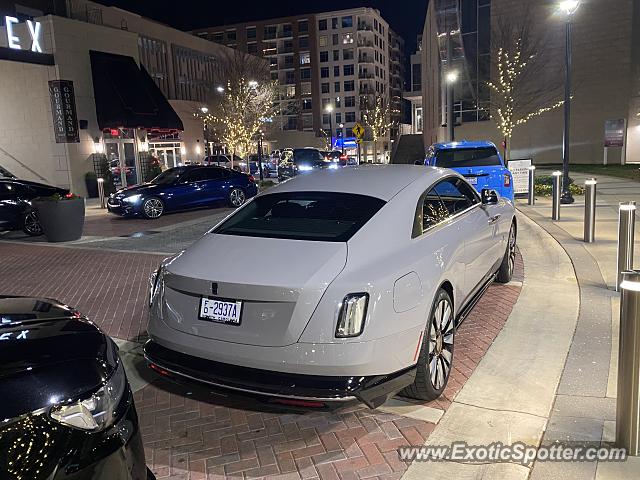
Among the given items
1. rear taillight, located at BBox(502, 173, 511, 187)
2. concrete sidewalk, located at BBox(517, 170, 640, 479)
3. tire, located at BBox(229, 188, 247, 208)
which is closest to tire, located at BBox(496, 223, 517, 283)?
concrete sidewalk, located at BBox(517, 170, 640, 479)

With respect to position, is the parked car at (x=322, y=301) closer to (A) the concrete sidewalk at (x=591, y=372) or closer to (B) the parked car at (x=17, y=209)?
(A) the concrete sidewalk at (x=591, y=372)

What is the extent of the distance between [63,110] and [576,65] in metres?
29.0

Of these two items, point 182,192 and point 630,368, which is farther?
point 182,192

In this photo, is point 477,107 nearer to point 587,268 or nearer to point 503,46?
point 503,46

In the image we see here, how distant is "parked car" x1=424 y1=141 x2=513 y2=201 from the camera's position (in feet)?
40.7

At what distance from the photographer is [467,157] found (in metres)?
13.1

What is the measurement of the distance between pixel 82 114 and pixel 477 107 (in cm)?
2451

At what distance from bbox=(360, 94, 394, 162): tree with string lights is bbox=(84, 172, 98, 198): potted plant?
64.9 metres

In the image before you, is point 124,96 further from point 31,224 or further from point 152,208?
point 31,224

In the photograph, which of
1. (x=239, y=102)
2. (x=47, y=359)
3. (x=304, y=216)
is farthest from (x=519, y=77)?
(x=47, y=359)

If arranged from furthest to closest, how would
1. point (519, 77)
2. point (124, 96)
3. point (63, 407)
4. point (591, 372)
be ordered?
point (519, 77) → point (124, 96) → point (591, 372) → point (63, 407)

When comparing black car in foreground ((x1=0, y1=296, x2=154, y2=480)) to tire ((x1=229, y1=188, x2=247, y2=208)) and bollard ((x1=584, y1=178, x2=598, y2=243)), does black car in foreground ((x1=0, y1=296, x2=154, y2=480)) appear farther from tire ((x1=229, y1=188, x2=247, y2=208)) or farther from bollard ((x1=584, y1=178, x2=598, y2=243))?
tire ((x1=229, y1=188, x2=247, y2=208))

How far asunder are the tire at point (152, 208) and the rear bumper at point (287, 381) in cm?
1296

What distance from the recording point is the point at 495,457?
3.35 metres
